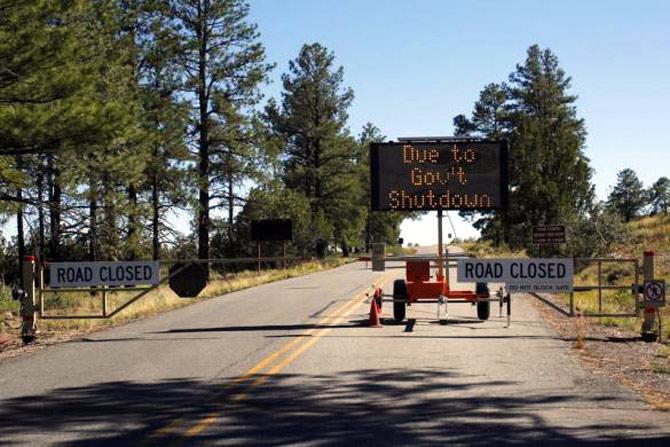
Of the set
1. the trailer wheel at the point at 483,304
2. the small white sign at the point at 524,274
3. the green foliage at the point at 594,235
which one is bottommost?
the trailer wheel at the point at 483,304

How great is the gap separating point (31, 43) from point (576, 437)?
16.5m

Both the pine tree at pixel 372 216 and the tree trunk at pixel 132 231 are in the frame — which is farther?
the pine tree at pixel 372 216

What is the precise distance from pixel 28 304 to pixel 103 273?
1.45 m

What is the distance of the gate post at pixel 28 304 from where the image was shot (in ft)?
50.4

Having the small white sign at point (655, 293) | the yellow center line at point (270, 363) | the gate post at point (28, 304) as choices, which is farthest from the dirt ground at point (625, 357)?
the gate post at point (28, 304)

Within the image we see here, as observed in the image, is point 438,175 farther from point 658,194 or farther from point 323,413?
point 658,194

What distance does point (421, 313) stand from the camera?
19969 mm

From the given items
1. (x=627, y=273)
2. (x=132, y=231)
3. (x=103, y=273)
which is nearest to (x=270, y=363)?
(x=103, y=273)

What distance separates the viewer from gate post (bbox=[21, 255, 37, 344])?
50.4 feet

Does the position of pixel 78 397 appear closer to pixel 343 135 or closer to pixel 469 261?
pixel 469 261

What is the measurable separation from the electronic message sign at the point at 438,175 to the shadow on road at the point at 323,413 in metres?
6.90

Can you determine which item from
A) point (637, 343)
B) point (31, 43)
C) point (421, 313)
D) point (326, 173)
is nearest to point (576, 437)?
point (637, 343)

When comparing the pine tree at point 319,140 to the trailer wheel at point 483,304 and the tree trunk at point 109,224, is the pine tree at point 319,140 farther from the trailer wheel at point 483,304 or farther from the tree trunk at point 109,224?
the trailer wheel at point 483,304

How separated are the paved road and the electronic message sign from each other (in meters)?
2.61
